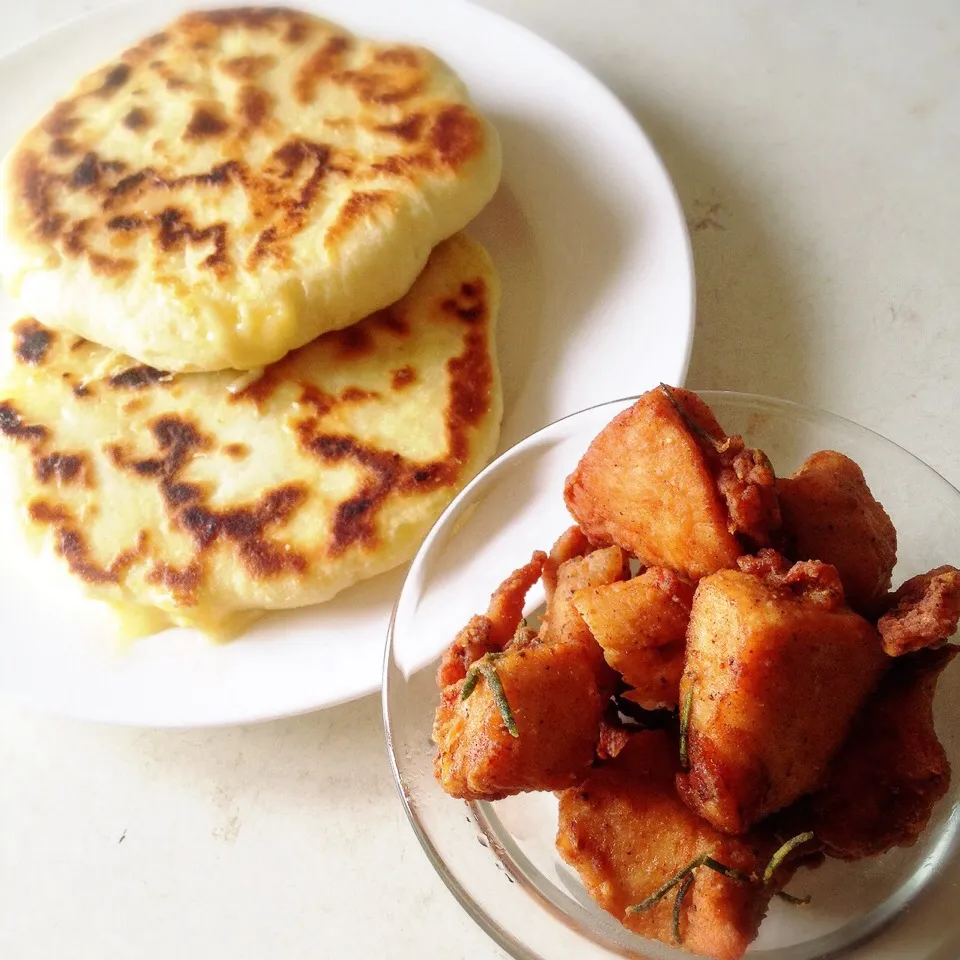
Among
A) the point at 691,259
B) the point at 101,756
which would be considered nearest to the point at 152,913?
the point at 101,756

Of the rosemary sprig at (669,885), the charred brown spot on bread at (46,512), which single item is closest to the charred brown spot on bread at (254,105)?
the charred brown spot on bread at (46,512)

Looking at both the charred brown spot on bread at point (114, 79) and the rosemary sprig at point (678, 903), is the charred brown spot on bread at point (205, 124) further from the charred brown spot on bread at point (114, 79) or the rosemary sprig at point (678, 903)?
the rosemary sprig at point (678, 903)

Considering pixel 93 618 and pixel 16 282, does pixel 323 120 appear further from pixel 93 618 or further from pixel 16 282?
pixel 93 618

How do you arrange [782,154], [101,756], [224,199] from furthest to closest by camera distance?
Result: 1. [782,154]
2. [224,199]
3. [101,756]

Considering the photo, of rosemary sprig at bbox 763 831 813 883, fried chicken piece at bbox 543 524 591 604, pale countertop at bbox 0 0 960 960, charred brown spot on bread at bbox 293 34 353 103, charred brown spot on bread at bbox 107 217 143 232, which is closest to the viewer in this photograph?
rosemary sprig at bbox 763 831 813 883

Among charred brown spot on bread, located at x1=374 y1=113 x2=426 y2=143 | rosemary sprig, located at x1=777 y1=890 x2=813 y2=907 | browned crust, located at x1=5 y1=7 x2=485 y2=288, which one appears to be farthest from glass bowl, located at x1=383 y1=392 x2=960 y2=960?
charred brown spot on bread, located at x1=374 y1=113 x2=426 y2=143

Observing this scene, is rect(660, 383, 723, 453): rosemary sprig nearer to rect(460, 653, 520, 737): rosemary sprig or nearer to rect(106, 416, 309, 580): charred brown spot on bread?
rect(460, 653, 520, 737): rosemary sprig
